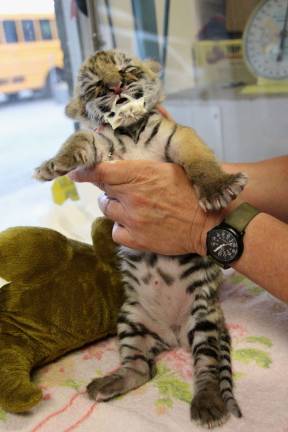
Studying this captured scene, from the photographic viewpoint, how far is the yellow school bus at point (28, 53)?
1887 millimetres

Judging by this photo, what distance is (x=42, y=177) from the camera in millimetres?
1088

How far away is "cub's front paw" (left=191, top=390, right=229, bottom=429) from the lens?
101cm

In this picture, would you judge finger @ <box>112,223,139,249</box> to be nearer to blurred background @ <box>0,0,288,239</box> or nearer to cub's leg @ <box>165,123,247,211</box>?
cub's leg @ <box>165,123,247,211</box>

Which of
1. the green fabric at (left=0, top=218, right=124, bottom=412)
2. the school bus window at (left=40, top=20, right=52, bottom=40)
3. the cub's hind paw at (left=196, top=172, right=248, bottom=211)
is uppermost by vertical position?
the school bus window at (left=40, top=20, right=52, bottom=40)

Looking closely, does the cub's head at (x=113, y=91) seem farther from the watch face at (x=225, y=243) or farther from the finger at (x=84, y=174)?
the watch face at (x=225, y=243)

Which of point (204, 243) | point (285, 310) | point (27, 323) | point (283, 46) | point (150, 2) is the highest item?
point (150, 2)

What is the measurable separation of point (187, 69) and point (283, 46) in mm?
446

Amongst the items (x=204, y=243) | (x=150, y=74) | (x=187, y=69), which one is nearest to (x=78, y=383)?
(x=204, y=243)

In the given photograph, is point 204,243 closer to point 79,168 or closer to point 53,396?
point 79,168

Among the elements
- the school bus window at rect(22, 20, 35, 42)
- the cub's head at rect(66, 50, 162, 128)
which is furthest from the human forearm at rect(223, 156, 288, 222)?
the school bus window at rect(22, 20, 35, 42)

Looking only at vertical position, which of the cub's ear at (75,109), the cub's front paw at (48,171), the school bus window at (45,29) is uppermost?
the school bus window at (45,29)

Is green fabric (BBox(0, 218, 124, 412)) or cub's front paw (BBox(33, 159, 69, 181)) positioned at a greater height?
cub's front paw (BBox(33, 159, 69, 181))

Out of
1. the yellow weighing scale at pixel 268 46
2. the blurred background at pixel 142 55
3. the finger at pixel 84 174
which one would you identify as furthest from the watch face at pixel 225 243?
the yellow weighing scale at pixel 268 46

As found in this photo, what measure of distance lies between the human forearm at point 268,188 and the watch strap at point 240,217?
33 centimetres
